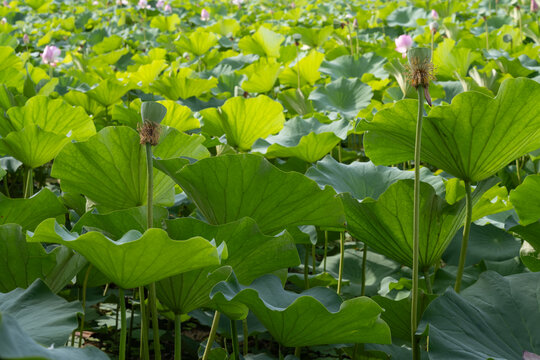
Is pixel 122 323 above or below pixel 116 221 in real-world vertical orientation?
below

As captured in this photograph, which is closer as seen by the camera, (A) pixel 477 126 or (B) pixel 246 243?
(B) pixel 246 243

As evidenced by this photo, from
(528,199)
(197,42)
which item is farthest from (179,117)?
(197,42)

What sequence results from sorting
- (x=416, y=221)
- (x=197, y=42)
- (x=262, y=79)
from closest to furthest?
(x=416, y=221)
(x=262, y=79)
(x=197, y=42)

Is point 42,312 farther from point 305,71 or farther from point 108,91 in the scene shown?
point 305,71

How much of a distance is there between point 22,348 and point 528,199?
0.90m

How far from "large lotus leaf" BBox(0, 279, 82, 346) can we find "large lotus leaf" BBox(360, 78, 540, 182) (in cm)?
56

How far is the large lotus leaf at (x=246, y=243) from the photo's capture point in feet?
2.93

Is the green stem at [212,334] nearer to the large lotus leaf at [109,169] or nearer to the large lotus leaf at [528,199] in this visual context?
the large lotus leaf at [109,169]

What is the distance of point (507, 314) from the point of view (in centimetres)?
89

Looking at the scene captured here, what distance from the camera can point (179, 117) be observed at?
1.73 metres

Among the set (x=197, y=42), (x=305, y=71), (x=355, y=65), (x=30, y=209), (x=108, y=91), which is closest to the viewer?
(x=30, y=209)

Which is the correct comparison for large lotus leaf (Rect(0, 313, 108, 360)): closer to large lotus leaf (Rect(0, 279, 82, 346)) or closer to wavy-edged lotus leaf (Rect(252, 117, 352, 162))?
large lotus leaf (Rect(0, 279, 82, 346))

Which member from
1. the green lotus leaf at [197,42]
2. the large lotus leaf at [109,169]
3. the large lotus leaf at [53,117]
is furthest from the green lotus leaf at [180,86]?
the large lotus leaf at [109,169]

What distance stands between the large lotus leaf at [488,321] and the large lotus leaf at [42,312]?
0.45m
